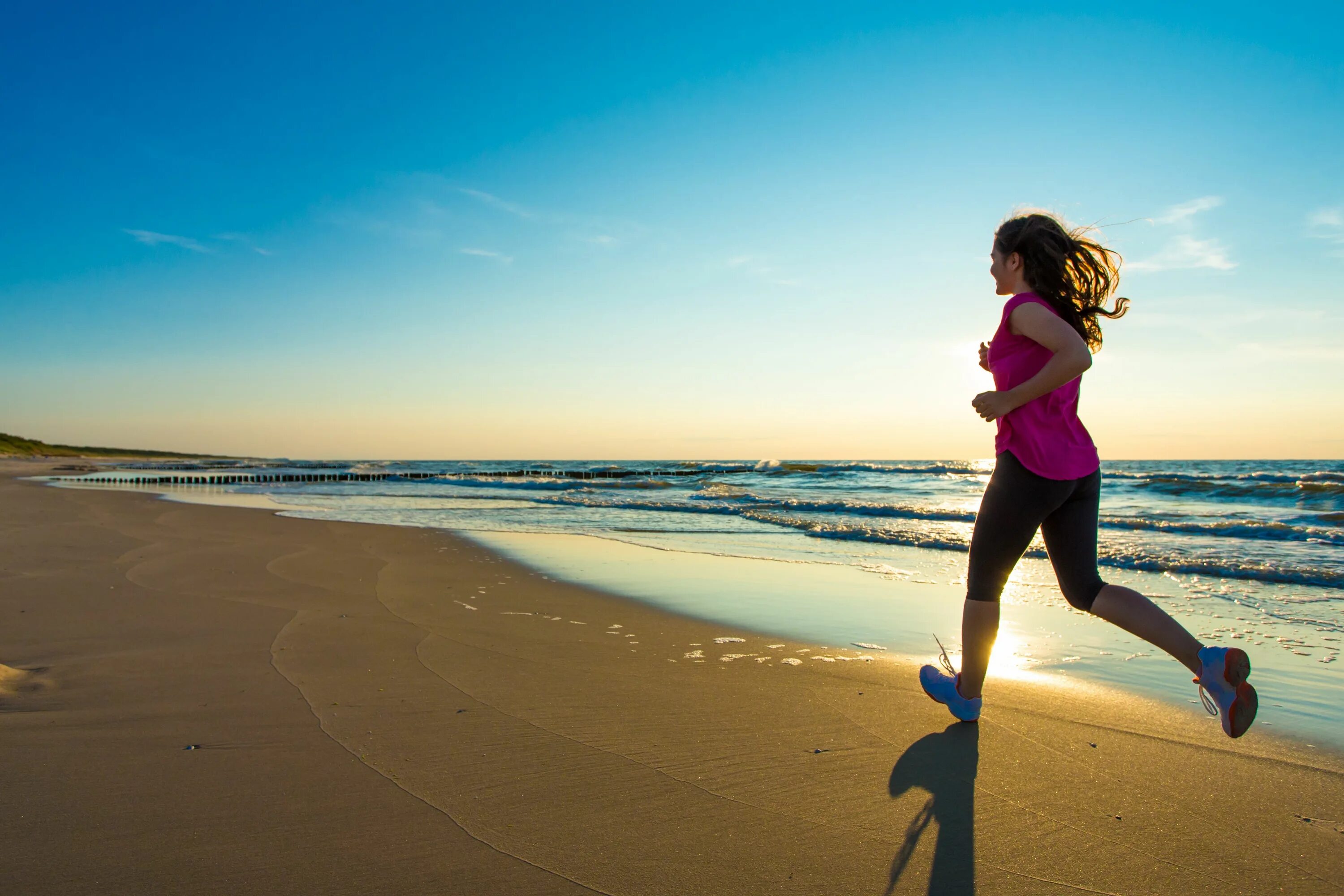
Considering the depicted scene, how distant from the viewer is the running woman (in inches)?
101

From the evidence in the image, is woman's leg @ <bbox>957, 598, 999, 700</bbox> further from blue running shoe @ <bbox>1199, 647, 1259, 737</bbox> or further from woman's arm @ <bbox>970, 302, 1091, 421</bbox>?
woman's arm @ <bbox>970, 302, 1091, 421</bbox>

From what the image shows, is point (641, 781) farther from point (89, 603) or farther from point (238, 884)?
point (89, 603)

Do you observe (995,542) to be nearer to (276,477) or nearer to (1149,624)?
(1149,624)

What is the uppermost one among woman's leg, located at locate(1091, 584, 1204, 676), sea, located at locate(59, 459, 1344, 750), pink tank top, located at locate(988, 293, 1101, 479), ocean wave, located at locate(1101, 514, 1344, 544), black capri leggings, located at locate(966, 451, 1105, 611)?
pink tank top, located at locate(988, 293, 1101, 479)

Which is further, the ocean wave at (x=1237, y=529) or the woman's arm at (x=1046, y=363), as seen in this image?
the ocean wave at (x=1237, y=529)

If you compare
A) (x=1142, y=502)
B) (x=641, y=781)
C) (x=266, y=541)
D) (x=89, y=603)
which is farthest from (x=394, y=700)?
(x=1142, y=502)

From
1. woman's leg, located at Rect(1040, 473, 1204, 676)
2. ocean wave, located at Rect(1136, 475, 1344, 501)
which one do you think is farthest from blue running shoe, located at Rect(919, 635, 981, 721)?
ocean wave, located at Rect(1136, 475, 1344, 501)

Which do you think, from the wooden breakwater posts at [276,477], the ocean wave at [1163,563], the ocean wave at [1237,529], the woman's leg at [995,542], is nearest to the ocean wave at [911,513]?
the ocean wave at [1237,529]

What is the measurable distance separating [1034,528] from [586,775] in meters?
1.78

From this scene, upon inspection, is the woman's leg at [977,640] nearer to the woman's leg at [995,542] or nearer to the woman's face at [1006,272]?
the woman's leg at [995,542]

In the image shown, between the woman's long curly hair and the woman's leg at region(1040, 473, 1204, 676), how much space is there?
1.98ft

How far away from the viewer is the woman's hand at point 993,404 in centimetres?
260

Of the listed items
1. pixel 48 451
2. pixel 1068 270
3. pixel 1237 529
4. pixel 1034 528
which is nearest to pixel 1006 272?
pixel 1068 270

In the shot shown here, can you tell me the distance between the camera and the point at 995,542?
281 cm
